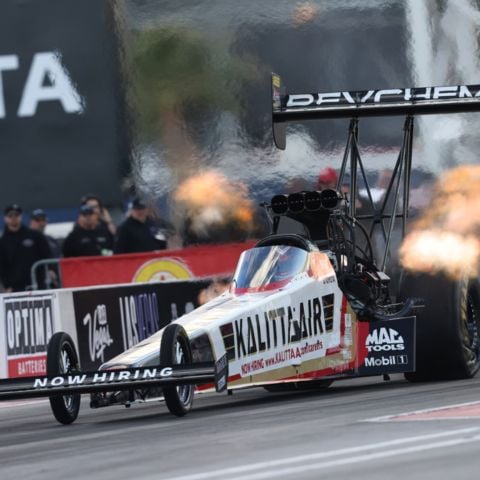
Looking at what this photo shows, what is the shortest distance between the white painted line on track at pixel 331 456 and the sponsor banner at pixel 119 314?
8.45 metres

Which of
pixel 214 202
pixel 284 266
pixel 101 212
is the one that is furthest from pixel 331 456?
pixel 214 202

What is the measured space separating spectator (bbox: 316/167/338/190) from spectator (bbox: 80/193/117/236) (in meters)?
2.92

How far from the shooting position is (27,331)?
55.2 feet

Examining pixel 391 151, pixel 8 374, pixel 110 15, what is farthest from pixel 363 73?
pixel 8 374

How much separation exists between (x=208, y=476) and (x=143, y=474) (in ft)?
1.57

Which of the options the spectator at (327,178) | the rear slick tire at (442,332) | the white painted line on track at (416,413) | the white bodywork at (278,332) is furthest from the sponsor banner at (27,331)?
the white painted line on track at (416,413)

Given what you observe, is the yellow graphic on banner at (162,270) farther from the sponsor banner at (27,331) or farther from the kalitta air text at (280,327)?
the kalitta air text at (280,327)

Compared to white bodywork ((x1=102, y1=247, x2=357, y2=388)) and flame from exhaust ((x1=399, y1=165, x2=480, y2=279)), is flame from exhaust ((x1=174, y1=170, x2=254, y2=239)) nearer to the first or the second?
flame from exhaust ((x1=399, y1=165, x2=480, y2=279))

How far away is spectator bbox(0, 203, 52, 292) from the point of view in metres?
20.9

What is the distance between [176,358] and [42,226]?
10814 mm

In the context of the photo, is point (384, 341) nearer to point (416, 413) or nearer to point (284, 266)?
point (284, 266)

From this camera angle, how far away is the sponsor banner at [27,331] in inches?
656

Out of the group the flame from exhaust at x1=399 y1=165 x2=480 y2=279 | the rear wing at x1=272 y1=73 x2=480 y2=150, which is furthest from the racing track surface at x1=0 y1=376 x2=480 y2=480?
the rear wing at x1=272 y1=73 x2=480 y2=150

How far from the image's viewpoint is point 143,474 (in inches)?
321
